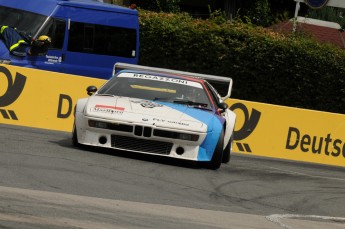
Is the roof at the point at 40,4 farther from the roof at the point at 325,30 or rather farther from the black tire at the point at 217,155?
the roof at the point at 325,30

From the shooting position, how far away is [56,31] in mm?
21516

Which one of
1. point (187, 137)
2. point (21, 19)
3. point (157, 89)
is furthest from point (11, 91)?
point (187, 137)

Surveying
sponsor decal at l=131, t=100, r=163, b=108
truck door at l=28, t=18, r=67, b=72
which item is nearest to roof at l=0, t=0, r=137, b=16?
truck door at l=28, t=18, r=67, b=72

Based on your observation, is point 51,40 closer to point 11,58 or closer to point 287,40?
point 11,58

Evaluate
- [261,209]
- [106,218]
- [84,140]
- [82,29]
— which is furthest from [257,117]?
[106,218]

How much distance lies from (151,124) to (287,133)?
22.7ft

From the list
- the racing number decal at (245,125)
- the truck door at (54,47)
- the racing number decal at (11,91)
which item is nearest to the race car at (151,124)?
the racing number decal at (11,91)

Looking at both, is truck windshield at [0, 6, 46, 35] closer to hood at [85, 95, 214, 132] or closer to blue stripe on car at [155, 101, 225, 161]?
hood at [85, 95, 214, 132]

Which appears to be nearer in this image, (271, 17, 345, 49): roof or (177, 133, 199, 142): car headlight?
(177, 133, 199, 142): car headlight

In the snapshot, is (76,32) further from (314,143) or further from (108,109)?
(108,109)

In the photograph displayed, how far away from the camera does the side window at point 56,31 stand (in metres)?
21.3

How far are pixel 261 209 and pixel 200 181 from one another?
1.53 meters

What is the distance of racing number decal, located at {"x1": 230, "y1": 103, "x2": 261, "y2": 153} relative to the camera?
18562mm

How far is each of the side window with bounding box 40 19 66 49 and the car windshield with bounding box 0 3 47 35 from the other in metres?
0.23
